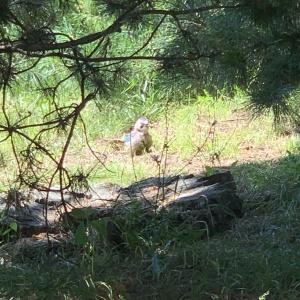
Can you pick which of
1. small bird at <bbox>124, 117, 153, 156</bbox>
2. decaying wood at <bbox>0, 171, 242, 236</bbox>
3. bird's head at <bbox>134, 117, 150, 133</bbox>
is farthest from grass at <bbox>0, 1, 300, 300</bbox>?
bird's head at <bbox>134, 117, 150, 133</bbox>

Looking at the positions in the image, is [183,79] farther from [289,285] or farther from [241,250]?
[289,285]

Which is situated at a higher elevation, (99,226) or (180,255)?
(99,226)

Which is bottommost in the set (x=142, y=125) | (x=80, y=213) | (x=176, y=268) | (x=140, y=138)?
(x=176, y=268)

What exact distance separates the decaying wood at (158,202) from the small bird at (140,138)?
1889 millimetres

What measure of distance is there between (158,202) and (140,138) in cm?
246

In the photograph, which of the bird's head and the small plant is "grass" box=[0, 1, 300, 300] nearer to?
the small plant

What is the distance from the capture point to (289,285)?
3221mm

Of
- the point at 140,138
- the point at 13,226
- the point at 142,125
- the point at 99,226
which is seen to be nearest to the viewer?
the point at 99,226

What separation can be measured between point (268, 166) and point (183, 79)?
2119 mm

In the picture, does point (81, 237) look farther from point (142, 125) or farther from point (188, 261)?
point (142, 125)

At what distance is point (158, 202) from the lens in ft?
14.1

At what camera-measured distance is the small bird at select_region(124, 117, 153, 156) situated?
6.72 meters

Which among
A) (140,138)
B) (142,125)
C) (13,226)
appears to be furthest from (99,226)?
(142,125)

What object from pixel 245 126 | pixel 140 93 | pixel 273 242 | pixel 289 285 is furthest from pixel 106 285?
pixel 140 93
